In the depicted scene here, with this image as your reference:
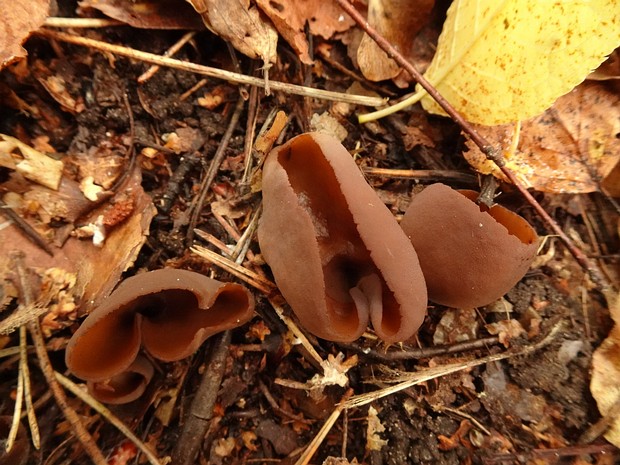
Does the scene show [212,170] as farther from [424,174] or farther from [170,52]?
[424,174]

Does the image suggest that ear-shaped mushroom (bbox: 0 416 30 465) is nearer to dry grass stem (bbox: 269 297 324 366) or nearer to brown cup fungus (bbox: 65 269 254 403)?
brown cup fungus (bbox: 65 269 254 403)

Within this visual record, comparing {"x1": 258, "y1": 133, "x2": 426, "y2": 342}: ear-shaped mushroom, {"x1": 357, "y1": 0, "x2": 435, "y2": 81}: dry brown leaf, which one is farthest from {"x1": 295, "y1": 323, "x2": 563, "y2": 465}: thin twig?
{"x1": 357, "y1": 0, "x2": 435, "y2": 81}: dry brown leaf

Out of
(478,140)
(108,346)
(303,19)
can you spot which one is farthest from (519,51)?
(108,346)

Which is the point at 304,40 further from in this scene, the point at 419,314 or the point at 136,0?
Result: the point at 419,314

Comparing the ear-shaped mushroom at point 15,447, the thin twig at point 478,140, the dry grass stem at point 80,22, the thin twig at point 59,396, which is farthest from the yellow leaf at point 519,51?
the ear-shaped mushroom at point 15,447

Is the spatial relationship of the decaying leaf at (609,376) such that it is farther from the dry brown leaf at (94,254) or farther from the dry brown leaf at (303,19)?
the dry brown leaf at (94,254)

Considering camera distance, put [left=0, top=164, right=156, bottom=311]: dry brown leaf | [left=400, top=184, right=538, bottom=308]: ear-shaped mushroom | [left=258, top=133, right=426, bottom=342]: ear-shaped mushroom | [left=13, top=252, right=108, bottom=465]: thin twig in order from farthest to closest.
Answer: [left=0, top=164, right=156, bottom=311]: dry brown leaf → [left=13, top=252, right=108, bottom=465]: thin twig → [left=400, top=184, right=538, bottom=308]: ear-shaped mushroom → [left=258, top=133, right=426, bottom=342]: ear-shaped mushroom
